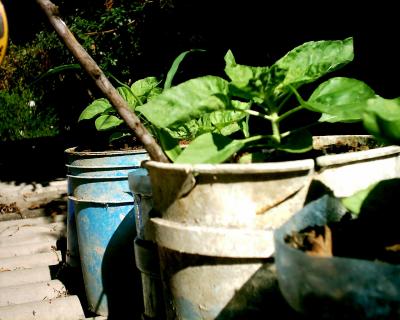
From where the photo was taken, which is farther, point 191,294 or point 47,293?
point 47,293

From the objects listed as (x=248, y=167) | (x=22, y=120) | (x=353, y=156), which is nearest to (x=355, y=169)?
(x=353, y=156)

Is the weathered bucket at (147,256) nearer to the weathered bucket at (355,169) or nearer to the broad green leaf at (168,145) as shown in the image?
the broad green leaf at (168,145)

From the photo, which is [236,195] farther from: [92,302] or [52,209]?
[52,209]

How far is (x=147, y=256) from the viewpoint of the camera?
1145mm

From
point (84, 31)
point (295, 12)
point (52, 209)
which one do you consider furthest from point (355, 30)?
point (52, 209)

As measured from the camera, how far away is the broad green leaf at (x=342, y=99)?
91 centimetres

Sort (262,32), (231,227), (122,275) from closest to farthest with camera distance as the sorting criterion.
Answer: (231,227) → (122,275) → (262,32)

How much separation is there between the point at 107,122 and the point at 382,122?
1478 mm

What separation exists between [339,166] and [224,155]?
24 cm

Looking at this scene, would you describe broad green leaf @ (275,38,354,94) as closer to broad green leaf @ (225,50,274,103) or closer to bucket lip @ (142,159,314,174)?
broad green leaf @ (225,50,274,103)

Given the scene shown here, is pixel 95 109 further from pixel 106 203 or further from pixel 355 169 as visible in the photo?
pixel 355 169

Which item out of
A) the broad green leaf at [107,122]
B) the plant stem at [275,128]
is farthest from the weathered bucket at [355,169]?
the broad green leaf at [107,122]

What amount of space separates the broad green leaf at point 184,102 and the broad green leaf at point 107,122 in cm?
103

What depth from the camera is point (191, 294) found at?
89 centimetres
